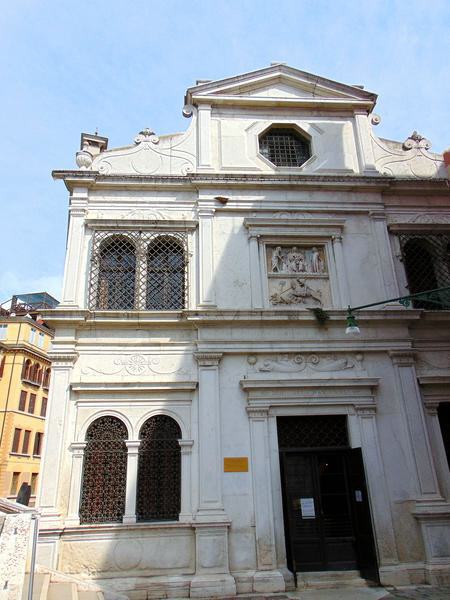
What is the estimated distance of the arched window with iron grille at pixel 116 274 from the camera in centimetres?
1110

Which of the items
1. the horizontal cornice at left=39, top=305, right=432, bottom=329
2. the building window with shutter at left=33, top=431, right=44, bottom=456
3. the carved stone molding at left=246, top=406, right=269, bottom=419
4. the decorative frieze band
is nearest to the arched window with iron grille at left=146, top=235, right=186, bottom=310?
the horizontal cornice at left=39, top=305, right=432, bottom=329

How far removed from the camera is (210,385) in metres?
10.1

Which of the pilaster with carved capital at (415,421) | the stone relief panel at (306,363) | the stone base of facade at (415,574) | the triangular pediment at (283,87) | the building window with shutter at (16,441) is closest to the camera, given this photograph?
the stone base of facade at (415,574)

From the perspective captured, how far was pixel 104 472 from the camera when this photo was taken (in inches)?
377

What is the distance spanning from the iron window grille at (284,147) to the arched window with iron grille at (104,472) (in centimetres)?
822

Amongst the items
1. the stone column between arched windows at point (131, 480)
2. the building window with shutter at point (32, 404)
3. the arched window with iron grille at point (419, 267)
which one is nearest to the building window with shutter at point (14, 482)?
the building window with shutter at point (32, 404)

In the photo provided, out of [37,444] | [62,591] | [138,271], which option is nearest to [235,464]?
[62,591]

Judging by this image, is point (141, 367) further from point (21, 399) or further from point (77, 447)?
point (21, 399)

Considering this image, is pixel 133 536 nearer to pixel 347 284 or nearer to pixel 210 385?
pixel 210 385

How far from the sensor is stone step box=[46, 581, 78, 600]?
24.5 feet

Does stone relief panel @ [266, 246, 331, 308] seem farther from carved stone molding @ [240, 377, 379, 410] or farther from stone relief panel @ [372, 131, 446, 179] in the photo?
stone relief panel @ [372, 131, 446, 179]

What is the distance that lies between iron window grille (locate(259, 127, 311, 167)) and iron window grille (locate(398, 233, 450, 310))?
3.61 m

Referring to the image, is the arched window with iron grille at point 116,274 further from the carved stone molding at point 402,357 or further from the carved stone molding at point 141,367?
the carved stone molding at point 402,357

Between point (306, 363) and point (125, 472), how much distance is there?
178 inches
